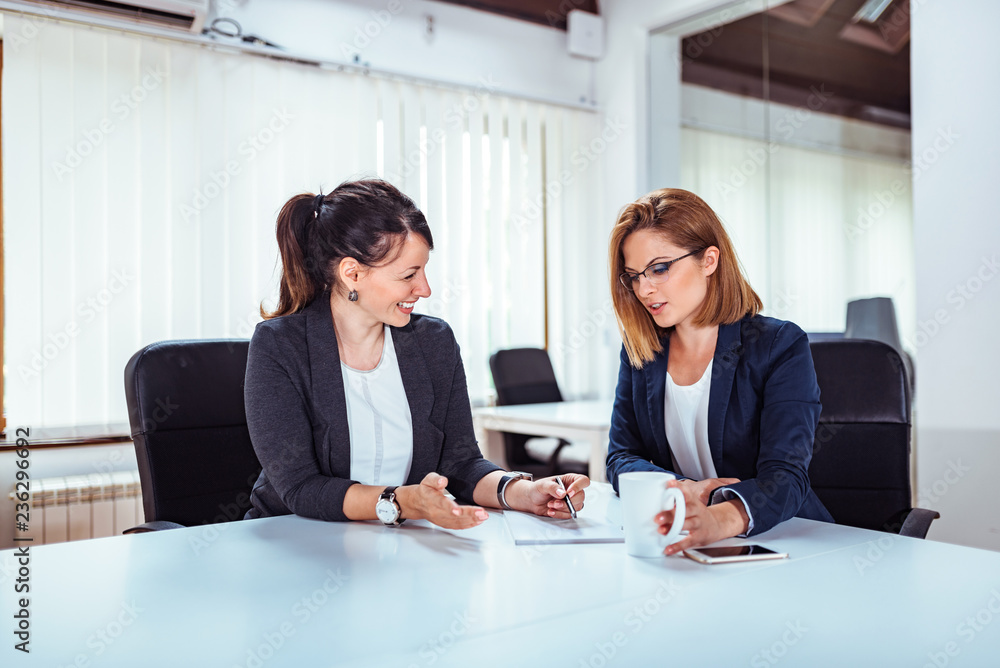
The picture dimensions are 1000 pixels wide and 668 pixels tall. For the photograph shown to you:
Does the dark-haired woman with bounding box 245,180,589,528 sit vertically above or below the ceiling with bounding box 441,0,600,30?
below

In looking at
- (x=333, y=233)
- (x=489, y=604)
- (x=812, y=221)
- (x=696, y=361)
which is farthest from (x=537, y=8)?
(x=489, y=604)

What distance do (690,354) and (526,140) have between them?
112 inches

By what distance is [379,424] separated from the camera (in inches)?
62.0

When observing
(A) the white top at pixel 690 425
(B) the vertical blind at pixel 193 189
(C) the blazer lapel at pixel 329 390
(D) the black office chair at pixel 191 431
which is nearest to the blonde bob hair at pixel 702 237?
(A) the white top at pixel 690 425

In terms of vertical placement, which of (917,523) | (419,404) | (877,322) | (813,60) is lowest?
(917,523)

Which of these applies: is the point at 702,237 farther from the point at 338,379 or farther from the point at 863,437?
the point at 338,379

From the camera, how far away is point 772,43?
12.3ft

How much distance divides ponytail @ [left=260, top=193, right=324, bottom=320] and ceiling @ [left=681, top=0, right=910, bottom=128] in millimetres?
2551

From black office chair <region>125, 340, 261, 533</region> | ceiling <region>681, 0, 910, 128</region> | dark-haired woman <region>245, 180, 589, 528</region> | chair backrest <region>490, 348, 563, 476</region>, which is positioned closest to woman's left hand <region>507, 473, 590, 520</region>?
dark-haired woman <region>245, 180, 589, 528</region>

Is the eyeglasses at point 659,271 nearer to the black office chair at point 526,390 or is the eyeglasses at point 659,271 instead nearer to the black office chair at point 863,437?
the black office chair at point 863,437

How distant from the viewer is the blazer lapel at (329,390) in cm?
150

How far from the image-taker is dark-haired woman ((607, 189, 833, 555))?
57.7 inches

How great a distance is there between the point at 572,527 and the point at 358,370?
584 millimetres

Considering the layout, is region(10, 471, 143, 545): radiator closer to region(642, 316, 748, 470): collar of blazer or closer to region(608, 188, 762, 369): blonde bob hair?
region(642, 316, 748, 470): collar of blazer
